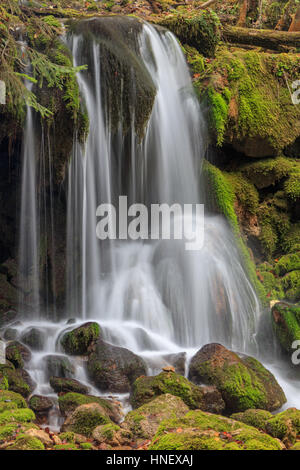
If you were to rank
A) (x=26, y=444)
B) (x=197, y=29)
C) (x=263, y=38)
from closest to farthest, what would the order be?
(x=26, y=444) → (x=197, y=29) → (x=263, y=38)

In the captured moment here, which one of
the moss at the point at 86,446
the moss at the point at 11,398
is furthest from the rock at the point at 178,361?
the moss at the point at 86,446

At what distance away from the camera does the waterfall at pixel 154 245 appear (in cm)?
666

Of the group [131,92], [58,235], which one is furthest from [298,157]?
[58,235]

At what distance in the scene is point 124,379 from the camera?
5.14m

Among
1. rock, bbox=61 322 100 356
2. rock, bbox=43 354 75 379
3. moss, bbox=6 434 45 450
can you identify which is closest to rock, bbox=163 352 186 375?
rock, bbox=61 322 100 356

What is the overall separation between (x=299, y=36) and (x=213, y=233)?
21.8ft

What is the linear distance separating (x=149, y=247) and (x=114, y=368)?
317cm

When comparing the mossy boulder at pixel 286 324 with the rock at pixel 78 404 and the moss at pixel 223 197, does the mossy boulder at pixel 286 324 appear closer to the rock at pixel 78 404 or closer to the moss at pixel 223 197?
the moss at pixel 223 197

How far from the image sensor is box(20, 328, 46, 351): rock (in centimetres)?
592

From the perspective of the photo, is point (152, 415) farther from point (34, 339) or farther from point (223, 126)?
point (223, 126)

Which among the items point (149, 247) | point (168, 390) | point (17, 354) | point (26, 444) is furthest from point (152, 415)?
point (149, 247)

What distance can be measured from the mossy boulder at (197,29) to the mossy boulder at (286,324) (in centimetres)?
663

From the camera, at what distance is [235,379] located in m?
4.95
